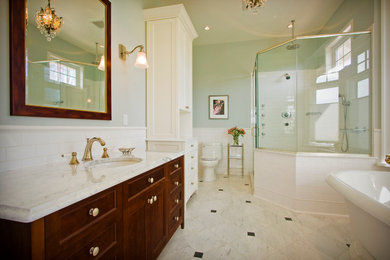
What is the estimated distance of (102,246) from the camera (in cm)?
81

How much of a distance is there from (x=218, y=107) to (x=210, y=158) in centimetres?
120

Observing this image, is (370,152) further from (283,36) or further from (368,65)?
(283,36)

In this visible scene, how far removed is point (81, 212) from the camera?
70 centimetres

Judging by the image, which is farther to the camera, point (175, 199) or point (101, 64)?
point (175, 199)

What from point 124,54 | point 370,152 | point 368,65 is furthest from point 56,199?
point 368,65

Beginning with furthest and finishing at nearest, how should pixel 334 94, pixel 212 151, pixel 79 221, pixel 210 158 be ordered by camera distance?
1. pixel 212 151
2. pixel 210 158
3. pixel 334 94
4. pixel 79 221

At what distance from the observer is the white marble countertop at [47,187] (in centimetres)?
53

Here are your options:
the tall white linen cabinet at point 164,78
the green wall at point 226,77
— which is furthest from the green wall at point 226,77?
the tall white linen cabinet at point 164,78

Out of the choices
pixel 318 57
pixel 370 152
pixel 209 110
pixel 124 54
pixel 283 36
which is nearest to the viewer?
pixel 124 54

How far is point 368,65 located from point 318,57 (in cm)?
70

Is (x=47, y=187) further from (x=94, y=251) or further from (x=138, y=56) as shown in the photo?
(x=138, y=56)

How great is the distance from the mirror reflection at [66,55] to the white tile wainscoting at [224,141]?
105 inches

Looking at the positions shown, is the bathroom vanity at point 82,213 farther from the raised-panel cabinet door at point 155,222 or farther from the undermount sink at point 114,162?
the undermount sink at point 114,162

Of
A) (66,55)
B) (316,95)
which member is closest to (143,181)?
(66,55)
